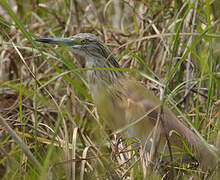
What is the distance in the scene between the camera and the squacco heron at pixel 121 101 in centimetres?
181

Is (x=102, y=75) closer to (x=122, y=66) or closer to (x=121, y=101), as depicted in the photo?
(x=121, y=101)

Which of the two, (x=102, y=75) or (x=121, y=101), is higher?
(x=102, y=75)

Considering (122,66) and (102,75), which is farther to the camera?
(122,66)

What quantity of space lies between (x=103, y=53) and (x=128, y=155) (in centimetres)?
54

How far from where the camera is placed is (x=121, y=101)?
188cm

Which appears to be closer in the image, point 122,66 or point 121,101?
point 121,101

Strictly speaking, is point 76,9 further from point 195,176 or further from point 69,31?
point 195,176

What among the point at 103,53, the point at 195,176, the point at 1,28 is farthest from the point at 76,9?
the point at 195,176

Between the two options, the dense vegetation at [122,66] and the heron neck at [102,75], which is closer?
the dense vegetation at [122,66]

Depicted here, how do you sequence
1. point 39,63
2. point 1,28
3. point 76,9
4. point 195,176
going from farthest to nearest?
point 76,9 < point 39,63 < point 195,176 < point 1,28

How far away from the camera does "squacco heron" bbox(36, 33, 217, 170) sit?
181 centimetres

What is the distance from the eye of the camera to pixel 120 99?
1.89 m

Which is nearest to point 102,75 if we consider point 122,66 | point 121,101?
point 121,101

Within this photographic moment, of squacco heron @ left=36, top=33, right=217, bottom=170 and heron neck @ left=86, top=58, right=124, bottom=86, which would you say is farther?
heron neck @ left=86, top=58, right=124, bottom=86
